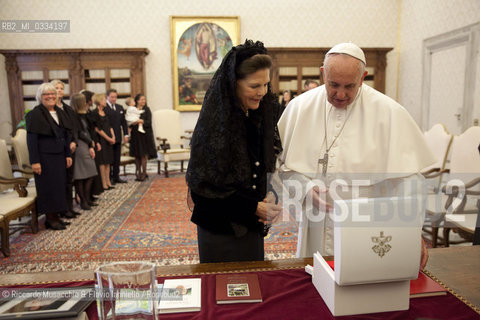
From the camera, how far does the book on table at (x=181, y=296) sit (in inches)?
46.6

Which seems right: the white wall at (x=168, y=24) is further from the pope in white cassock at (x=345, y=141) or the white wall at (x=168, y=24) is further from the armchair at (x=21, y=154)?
the pope in white cassock at (x=345, y=141)

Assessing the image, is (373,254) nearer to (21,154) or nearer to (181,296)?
(181,296)

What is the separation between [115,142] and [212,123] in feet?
19.3

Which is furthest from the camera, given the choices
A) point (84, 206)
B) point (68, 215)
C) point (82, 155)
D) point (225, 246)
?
point (84, 206)

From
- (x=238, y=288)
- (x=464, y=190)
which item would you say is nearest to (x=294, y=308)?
(x=238, y=288)

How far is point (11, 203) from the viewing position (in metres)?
4.04

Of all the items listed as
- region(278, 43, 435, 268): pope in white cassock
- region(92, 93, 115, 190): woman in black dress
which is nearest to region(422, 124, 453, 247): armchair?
region(278, 43, 435, 268): pope in white cassock

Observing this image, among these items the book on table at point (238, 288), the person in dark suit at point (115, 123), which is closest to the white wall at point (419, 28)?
the person in dark suit at point (115, 123)

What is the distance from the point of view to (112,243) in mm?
4207

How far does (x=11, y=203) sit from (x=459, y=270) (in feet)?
14.0

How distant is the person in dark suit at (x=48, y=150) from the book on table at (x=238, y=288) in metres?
3.81

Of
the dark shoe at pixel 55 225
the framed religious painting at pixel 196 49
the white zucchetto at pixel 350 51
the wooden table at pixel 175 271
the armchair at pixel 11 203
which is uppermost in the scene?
the framed religious painting at pixel 196 49

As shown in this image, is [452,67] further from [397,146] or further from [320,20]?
[397,146]

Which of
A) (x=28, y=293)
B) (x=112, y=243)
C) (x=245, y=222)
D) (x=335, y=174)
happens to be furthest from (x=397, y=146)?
(x=112, y=243)
